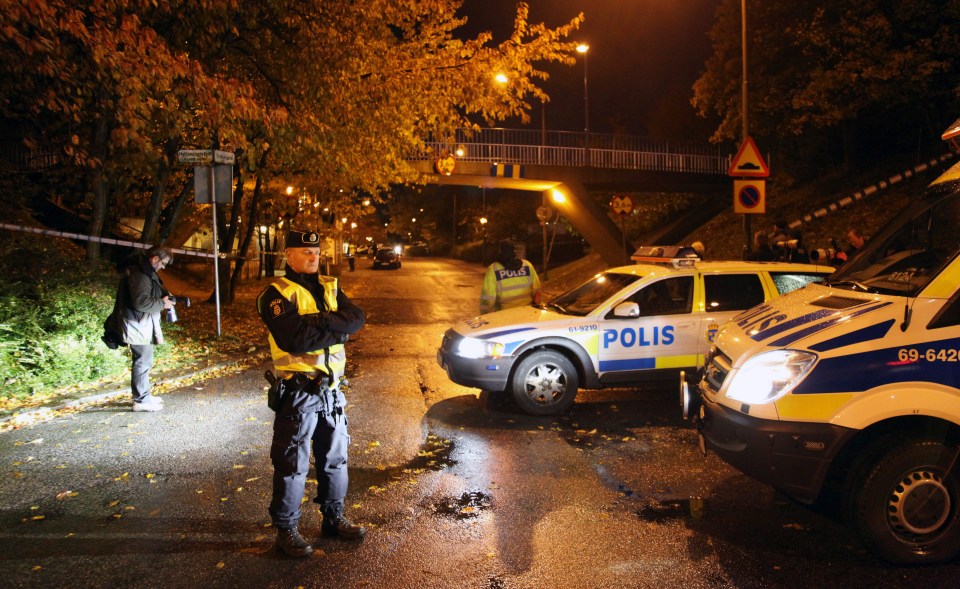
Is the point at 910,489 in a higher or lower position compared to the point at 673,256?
lower

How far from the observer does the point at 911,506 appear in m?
3.93

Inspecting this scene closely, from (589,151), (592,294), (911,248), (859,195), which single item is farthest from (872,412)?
(589,151)

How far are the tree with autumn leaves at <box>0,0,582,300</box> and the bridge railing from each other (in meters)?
12.0

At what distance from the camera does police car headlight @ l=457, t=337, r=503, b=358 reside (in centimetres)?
739

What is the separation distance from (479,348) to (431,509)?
107 inches

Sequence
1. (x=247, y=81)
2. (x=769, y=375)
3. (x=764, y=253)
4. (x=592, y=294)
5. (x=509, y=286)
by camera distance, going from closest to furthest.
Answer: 1. (x=769, y=375)
2. (x=592, y=294)
3. (x=509, y=286)
4. (x=247, y=81)
5. (x=764, y=253)

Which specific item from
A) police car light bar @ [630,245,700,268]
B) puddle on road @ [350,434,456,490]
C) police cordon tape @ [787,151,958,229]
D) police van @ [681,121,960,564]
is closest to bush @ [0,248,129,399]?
puddle on road @ [350,434,456,490]

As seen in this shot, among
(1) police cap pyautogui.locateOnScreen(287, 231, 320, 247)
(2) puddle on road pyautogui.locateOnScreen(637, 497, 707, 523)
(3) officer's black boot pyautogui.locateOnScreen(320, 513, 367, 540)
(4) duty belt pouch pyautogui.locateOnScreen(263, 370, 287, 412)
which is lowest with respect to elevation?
(2) puddle on road pyautogui.locateOnScreen(637, 497, 707, 523)

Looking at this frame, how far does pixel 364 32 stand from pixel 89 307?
6470 mm

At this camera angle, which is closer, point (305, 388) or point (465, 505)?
point (305, 388)

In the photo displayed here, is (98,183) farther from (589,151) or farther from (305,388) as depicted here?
(589,151)

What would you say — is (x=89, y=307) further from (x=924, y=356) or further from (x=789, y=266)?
(x=924, y=356)

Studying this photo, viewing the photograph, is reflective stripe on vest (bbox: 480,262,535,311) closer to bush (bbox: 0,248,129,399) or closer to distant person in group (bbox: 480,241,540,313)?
distant person in group (bbox: 480,241,540,313)

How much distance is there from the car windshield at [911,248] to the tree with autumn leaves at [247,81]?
7.37m
